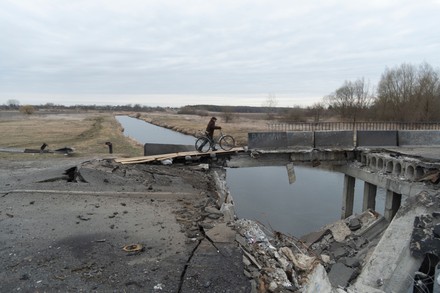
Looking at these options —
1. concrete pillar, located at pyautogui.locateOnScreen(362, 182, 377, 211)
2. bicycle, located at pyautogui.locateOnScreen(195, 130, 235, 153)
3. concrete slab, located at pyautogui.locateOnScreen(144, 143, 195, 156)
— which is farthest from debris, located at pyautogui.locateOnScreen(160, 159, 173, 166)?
concrete pillar, located at pyautogui.locateOnScreen(362, 182, 377, 211)

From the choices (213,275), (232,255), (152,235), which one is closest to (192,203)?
(152,235)

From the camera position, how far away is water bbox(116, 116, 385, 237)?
67.5 feet

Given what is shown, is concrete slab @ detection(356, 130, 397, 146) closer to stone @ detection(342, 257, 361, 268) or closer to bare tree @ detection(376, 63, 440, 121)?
stone @ detection(342, 257, 361, 268)

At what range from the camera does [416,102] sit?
48938 millimetres

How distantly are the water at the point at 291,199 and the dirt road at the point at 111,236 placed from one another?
9.88m

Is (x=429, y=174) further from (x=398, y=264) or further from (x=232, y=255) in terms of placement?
(x=232, y=255)

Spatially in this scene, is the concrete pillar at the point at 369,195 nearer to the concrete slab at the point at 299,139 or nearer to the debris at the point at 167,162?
the concrete slab at the point at 299,139

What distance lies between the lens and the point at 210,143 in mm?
17156

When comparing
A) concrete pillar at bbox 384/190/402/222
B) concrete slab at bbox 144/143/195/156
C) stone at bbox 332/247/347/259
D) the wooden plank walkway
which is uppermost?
concrete slab at bbox 144/143/195/156

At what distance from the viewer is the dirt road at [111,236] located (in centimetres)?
532

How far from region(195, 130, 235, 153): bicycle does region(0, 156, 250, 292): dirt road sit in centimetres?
494

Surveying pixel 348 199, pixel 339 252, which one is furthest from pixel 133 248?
pixel 348 199

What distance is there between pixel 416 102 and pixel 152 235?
→ 168 ft

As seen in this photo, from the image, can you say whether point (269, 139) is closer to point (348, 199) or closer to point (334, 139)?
point (334, 139)
